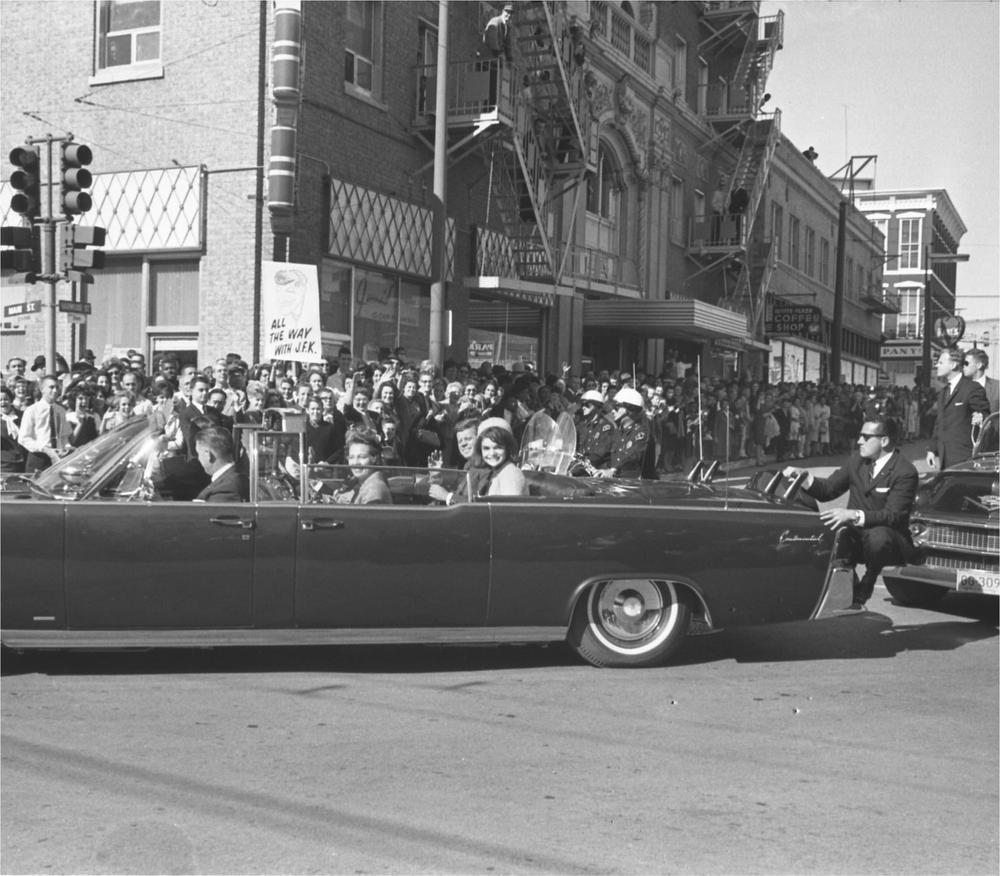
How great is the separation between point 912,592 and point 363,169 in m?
11.6

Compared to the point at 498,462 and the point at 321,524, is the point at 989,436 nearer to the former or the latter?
the point at 498,462

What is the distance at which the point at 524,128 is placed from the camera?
2156cm

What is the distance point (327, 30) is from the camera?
1741cm

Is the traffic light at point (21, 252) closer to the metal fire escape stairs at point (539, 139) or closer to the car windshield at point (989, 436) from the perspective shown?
the car windshield at point (989, 436)

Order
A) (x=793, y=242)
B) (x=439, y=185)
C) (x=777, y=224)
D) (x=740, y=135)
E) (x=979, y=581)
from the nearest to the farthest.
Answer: (x=979, y=581), (x=439, y=185), (x=740, y=135), (x=777, y=224), (x=793, y=242)

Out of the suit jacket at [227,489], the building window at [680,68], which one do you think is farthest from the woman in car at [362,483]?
the building window at [680,68]

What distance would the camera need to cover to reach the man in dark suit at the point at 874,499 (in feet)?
25.7

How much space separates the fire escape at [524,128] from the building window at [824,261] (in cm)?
2528

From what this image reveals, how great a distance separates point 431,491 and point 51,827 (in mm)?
3041

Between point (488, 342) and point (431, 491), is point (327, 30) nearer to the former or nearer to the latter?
point (488, 342)

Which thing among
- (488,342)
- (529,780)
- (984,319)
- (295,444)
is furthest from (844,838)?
(984,319)

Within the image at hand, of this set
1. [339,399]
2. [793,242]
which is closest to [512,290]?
[339,399]

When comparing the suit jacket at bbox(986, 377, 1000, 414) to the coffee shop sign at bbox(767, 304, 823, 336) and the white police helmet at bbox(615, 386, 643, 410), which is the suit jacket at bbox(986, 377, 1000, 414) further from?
the coffee shop sign at bbox(767, 304, 823, 336)

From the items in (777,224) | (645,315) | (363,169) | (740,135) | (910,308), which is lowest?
(645,315)
